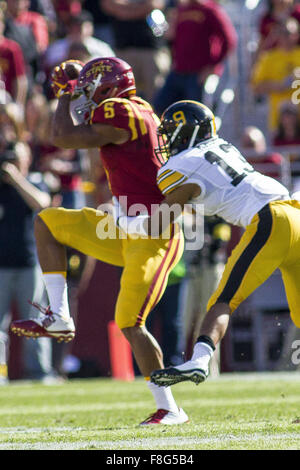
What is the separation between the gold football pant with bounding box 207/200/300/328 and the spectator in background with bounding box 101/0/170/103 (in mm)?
5420

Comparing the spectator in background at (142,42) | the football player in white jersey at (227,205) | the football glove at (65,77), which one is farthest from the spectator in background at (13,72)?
the football player in white jersey at (227,205)

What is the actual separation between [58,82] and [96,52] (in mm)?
4234

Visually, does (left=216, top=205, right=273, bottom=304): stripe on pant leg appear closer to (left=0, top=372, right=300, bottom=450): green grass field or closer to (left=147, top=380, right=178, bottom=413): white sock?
(left=0, top=372, right=300, bottom=450): green grass field

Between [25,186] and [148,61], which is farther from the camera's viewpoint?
[148,61]

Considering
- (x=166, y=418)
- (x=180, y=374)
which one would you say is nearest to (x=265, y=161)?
(x=166, y=418)

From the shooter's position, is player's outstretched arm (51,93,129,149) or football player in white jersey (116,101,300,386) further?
player's outstretched arm (51,93,129,149)

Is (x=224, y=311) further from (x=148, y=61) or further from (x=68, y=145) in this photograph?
(x=148, y=61)

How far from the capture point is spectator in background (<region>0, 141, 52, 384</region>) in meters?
7.64

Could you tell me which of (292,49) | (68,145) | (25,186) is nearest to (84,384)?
(25,186)

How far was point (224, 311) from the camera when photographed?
4273 mm

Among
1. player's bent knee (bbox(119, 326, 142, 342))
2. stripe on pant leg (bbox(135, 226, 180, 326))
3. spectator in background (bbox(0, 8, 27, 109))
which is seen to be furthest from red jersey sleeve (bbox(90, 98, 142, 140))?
spectator in background (bbox(0, 8, 27, 109))

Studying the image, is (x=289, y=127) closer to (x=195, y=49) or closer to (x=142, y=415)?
(x=195, y=49)

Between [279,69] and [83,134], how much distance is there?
5406 mm

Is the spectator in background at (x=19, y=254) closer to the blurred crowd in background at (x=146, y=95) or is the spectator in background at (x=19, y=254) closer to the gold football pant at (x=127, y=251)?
the blurred crowd in background at (x=146, y=95)
